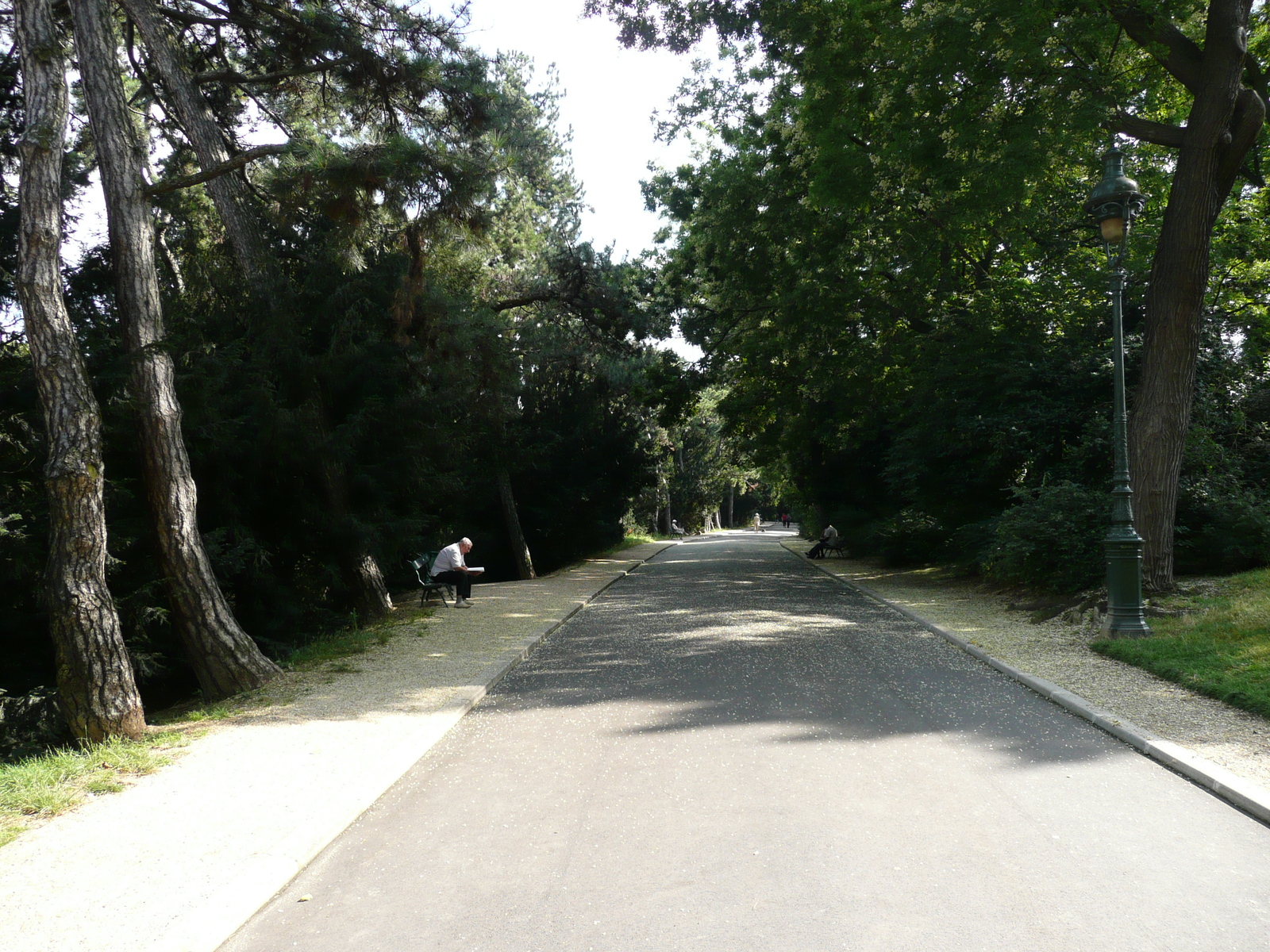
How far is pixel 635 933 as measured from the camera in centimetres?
348

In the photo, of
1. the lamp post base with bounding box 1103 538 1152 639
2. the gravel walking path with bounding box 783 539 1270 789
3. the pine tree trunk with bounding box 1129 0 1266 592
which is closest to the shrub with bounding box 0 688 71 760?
the gravel walking path with bounding box 783 539 1270 789

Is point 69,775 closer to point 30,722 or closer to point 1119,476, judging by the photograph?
point 30,722

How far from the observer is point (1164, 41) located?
1210cm

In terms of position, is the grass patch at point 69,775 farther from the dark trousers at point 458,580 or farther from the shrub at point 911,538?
the shrub at point 911,538

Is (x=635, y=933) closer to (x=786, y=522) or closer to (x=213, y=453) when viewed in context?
(x=213, y=453)

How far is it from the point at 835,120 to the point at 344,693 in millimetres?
10823

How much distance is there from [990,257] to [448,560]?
1395cm

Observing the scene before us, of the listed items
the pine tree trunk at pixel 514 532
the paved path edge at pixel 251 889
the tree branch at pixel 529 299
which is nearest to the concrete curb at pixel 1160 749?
the paved path edge at pixel 251 889

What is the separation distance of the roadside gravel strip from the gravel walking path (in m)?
5.32

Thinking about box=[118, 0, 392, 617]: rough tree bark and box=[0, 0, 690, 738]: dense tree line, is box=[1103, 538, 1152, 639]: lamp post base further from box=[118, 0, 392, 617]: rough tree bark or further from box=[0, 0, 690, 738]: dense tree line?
box=[118, 0, 392, 617]: rough tree bark

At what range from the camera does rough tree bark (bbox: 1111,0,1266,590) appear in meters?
11.7

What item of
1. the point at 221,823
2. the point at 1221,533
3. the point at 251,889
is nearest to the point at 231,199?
the point at 221,823

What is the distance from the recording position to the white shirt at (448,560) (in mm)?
16625

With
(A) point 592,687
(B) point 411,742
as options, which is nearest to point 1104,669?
(A) point 592,687
